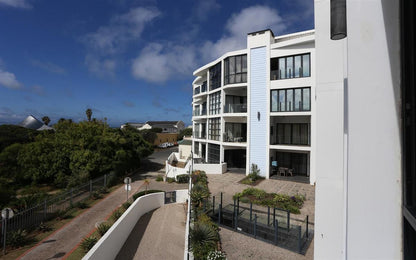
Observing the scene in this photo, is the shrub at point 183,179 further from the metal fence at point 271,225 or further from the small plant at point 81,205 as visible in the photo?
the metal fence at point 271,225

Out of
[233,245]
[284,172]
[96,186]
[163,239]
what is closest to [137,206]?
[163,239]

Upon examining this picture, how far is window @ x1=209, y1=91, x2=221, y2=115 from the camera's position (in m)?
23.0

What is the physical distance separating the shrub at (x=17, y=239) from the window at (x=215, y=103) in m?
18.2

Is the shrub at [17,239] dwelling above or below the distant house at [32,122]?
below

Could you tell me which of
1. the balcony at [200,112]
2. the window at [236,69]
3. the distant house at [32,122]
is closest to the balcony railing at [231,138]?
the window at [236,69]

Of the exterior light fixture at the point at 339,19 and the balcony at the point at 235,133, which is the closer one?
the exterior light fixture at the point at 339,19

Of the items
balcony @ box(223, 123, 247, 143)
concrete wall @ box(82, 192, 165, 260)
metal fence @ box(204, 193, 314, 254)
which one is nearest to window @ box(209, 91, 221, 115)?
balcony @ box(223, 123, 247, 143)

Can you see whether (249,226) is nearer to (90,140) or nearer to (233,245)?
(233,245)

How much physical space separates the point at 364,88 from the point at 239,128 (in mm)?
20181

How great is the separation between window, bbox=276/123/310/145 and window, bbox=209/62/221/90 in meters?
8.31

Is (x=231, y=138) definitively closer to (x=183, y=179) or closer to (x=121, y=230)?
(x=183, y=179)

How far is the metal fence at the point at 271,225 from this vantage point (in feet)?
27.2

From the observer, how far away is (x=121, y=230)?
961cm

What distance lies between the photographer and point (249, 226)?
9.46 metres
